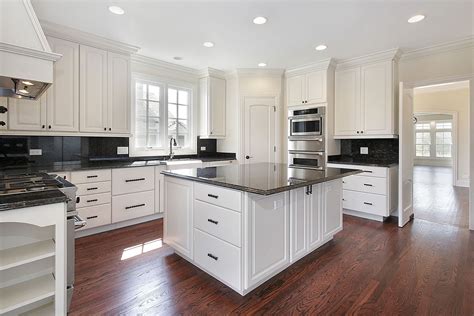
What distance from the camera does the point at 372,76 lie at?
3906mm

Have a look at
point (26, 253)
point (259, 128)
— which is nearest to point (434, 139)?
point (259, 128)

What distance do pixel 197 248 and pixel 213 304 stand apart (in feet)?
1.70

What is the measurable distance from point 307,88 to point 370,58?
1.03m

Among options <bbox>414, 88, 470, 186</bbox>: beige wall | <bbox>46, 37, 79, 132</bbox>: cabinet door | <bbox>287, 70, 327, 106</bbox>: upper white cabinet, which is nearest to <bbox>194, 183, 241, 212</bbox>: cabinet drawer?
<bbox>46, 37, 79, 132</bbox>: cabinet door

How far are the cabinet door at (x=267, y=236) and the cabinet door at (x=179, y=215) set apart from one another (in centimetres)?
69

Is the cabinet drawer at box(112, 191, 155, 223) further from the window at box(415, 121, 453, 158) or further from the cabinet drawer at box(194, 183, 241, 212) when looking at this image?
the window at box(415, 121, 453, 158)

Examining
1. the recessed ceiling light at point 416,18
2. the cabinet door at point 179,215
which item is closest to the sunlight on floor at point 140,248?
the cabinet door at point 179,215

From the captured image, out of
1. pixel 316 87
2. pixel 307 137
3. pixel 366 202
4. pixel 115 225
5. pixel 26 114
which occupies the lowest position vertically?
pixel 115 225

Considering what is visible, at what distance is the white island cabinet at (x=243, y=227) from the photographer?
1.83 metres

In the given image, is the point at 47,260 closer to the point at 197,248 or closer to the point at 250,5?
the point at 197,248

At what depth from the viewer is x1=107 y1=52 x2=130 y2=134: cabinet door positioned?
11.3ft

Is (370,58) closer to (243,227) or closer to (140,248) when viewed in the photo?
(243,227)

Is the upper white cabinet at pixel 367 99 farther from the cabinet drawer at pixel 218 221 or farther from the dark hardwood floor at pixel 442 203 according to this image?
the cabinet drawer at pixel 218 221

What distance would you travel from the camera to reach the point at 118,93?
11.6 feet
